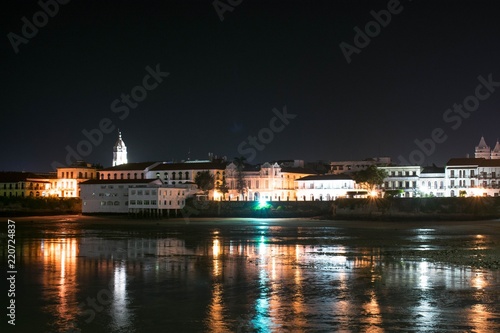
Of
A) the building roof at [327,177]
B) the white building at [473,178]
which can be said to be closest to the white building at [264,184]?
the building roof at [327,177]

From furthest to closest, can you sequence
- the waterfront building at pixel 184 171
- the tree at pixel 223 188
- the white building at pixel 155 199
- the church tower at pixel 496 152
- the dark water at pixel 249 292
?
the church tower at pixel 496 152 → the waterfront building at pixel 184 171 → the tree at pixel 223 188 → the white building at pixel 155 199 → the dark water at pixel 249 292

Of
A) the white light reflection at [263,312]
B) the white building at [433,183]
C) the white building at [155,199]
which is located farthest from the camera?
the white building at [433,183]

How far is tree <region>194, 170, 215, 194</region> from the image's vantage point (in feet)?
385

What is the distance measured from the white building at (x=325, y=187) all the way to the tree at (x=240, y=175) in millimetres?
10760

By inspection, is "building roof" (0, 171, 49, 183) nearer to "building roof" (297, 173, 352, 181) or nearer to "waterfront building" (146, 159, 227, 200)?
"waterfront building" (146, 159, 227, 200)

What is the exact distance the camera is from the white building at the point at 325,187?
122m

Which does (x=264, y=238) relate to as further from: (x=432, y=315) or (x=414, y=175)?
(x=414, y=175)

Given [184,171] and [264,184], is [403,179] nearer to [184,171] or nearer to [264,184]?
[264,184]

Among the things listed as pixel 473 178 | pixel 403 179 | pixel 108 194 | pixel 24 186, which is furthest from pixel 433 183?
pixel 24 186

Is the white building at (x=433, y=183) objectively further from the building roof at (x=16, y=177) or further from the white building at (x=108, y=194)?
the building roof at (x=16, y=177)

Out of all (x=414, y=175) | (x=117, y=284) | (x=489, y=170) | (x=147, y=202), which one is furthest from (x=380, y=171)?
(x=117, y=284)

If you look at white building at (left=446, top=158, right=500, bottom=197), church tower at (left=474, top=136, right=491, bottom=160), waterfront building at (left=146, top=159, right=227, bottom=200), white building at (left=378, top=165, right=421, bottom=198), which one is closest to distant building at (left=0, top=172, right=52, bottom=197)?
waterfront building at (left=146, top=159, right=227, bottom=200)

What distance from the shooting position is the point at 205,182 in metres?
117

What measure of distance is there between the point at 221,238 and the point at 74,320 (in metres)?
31.8
